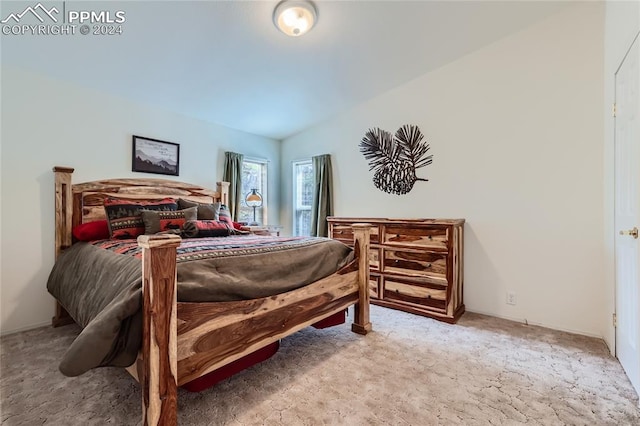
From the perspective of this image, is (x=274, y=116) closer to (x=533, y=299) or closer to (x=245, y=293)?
(x=245, y=293)

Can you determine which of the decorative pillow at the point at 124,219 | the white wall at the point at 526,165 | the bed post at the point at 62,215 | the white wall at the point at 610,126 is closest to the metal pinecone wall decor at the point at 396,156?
the white wall at the point at 526,165

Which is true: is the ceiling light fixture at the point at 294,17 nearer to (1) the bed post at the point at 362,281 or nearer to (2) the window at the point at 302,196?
(1) the bed post at the point at 362,281

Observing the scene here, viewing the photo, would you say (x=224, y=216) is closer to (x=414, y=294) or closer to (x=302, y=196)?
(x=302, y=196)

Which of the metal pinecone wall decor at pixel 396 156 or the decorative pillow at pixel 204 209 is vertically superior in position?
the metal pinecone wall decor at pixel 396 156

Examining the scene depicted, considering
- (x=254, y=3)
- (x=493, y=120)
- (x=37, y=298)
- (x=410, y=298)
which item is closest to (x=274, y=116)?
(x=254, y=3)

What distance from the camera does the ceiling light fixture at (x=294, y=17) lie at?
6.91ft

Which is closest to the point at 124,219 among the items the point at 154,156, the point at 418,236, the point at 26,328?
the point at 154,156

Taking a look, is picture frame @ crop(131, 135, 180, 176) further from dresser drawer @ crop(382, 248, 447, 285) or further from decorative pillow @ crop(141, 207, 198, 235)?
dresser drawer @ crop(382, 248, 447, 285)

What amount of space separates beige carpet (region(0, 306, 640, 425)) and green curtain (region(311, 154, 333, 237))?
194 centimetres

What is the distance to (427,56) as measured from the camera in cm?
288

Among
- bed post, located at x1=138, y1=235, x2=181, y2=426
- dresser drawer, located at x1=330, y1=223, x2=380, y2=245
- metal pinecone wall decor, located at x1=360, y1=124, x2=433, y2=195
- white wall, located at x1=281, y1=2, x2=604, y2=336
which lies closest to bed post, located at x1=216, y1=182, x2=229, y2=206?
dresser drawer, located at x1=330, y1=223, x2=380, y2=245

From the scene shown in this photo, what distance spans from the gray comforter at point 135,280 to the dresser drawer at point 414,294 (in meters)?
0.86

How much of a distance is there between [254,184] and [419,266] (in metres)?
2.71

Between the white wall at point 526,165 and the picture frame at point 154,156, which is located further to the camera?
the picture frame at point 154,156
